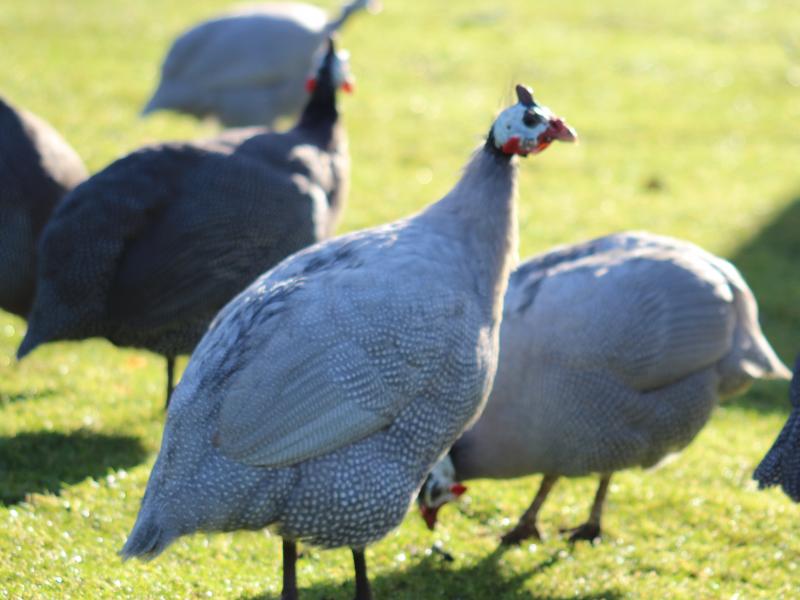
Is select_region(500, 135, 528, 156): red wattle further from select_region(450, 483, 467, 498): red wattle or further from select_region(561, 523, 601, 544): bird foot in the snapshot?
select_region(561, 523, 601, 544): bird foot

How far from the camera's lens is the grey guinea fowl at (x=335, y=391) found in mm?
3531

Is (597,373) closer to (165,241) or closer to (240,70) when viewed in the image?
(165,241)

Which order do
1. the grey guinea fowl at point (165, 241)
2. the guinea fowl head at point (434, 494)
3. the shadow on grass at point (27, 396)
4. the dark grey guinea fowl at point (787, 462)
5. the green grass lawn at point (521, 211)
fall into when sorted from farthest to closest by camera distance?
1. the shadow on grass at point (27, 396)
2. the grey guinea fowl at point (165, 241)
3. the guinea fowl head at point (434, 494)
4. the green grass lawn at point (521, 211)
5. the dark grey guinea fowl at point (787, 462)

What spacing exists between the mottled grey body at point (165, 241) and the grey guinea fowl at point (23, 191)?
1.08ft

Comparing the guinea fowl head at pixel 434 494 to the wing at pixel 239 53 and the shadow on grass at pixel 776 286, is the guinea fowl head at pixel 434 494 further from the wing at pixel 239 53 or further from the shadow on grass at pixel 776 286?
the wing at pixel 239 53

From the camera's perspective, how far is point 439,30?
47.2ft

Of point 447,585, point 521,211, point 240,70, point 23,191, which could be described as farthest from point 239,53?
point 447,585

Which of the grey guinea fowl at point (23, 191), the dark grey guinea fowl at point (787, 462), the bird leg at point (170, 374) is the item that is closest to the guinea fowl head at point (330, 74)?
the grey guinea fowl at point (23, 191)

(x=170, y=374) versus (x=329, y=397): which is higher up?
(x=329, y=397)

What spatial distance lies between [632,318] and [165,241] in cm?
187

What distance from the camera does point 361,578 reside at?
3.97 m

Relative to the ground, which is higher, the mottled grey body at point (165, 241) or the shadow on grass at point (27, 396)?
the mottled grey body at point (165, 241)

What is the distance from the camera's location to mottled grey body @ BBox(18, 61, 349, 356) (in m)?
4.99

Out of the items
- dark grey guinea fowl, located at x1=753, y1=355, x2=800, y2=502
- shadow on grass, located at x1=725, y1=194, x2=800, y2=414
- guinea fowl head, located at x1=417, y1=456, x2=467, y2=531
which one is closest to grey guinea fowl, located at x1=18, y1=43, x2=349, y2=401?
guinea fowl head, located at x1=417, y1=456, x2=467, y2=531
